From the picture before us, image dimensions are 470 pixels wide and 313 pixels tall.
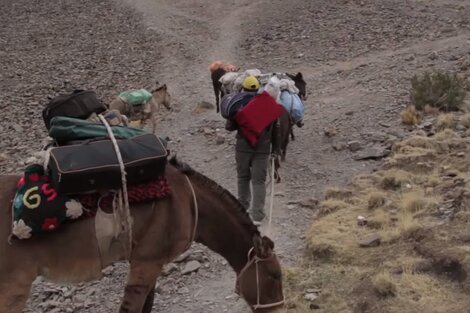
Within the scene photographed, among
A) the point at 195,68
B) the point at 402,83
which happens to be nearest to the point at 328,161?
the point at 402,83

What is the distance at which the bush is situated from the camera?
12.9 metres

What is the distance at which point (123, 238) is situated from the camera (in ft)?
16.0

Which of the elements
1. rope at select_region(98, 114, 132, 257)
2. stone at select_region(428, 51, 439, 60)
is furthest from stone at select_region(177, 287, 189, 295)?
stone at select_region(428, 51, 439, 60)

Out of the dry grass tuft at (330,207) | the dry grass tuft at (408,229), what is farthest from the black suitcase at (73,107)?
the dry grass tuft at (330,207)

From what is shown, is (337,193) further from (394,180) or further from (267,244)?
(267,244)

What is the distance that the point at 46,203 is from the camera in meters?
4.55

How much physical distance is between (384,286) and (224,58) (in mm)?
15131

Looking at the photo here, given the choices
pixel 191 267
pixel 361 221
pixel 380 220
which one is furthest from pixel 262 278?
pixel 361 221

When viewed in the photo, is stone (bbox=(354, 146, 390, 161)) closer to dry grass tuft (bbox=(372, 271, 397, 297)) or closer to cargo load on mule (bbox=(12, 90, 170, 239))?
dry grass tuft (bbox=(372, 271, 397, 297))

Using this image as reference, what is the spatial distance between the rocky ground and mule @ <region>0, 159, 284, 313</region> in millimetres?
1612

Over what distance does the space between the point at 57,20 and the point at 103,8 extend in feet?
7.47

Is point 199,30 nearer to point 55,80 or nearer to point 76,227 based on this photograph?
point 55,80

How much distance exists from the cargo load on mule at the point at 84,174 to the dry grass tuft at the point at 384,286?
256 centimetres

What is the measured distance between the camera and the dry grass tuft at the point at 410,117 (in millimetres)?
12305
